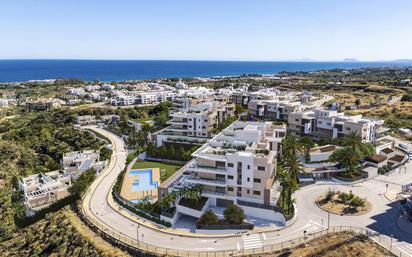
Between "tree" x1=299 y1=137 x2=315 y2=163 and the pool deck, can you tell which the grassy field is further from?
the pool deck

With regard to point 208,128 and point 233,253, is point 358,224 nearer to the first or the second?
point 233,253

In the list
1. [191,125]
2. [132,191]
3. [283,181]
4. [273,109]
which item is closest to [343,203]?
[283,181]

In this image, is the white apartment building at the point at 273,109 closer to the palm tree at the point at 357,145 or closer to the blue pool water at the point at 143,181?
the palm tree at the point at 357,145

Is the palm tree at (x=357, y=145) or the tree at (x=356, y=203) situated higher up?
the palm tree at (x=357, y=145)

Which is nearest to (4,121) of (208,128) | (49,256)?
(208,128)

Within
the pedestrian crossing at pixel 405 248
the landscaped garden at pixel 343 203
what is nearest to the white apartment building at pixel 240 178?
the landscaped garden at pixel 343 203
